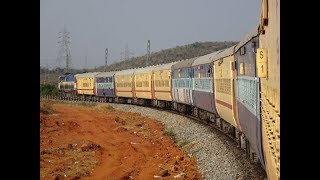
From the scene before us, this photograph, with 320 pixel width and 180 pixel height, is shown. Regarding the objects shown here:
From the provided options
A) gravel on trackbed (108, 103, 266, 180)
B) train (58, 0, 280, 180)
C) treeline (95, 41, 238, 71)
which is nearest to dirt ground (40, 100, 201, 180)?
gravel on trackbed (108, 103, 266, 180)

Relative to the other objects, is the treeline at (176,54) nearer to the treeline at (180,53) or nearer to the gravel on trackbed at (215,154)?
the treeline at (180,53)

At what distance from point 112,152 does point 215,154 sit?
6.64 m

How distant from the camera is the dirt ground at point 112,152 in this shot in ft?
47.9

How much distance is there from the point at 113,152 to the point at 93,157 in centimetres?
130

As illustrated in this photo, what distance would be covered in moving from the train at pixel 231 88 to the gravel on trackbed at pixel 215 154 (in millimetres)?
459

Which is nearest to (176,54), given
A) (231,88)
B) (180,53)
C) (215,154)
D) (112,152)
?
(180,53)

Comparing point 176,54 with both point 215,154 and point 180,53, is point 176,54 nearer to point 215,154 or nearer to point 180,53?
point 180,53

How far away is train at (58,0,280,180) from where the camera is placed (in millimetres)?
5301

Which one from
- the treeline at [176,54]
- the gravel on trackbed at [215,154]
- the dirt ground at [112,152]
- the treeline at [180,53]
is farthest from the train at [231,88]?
the treeline at [176,54]

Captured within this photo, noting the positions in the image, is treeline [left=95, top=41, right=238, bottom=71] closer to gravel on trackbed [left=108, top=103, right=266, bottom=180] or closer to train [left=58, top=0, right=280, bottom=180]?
train [left=58, top=0, right=280, bottom=180]
